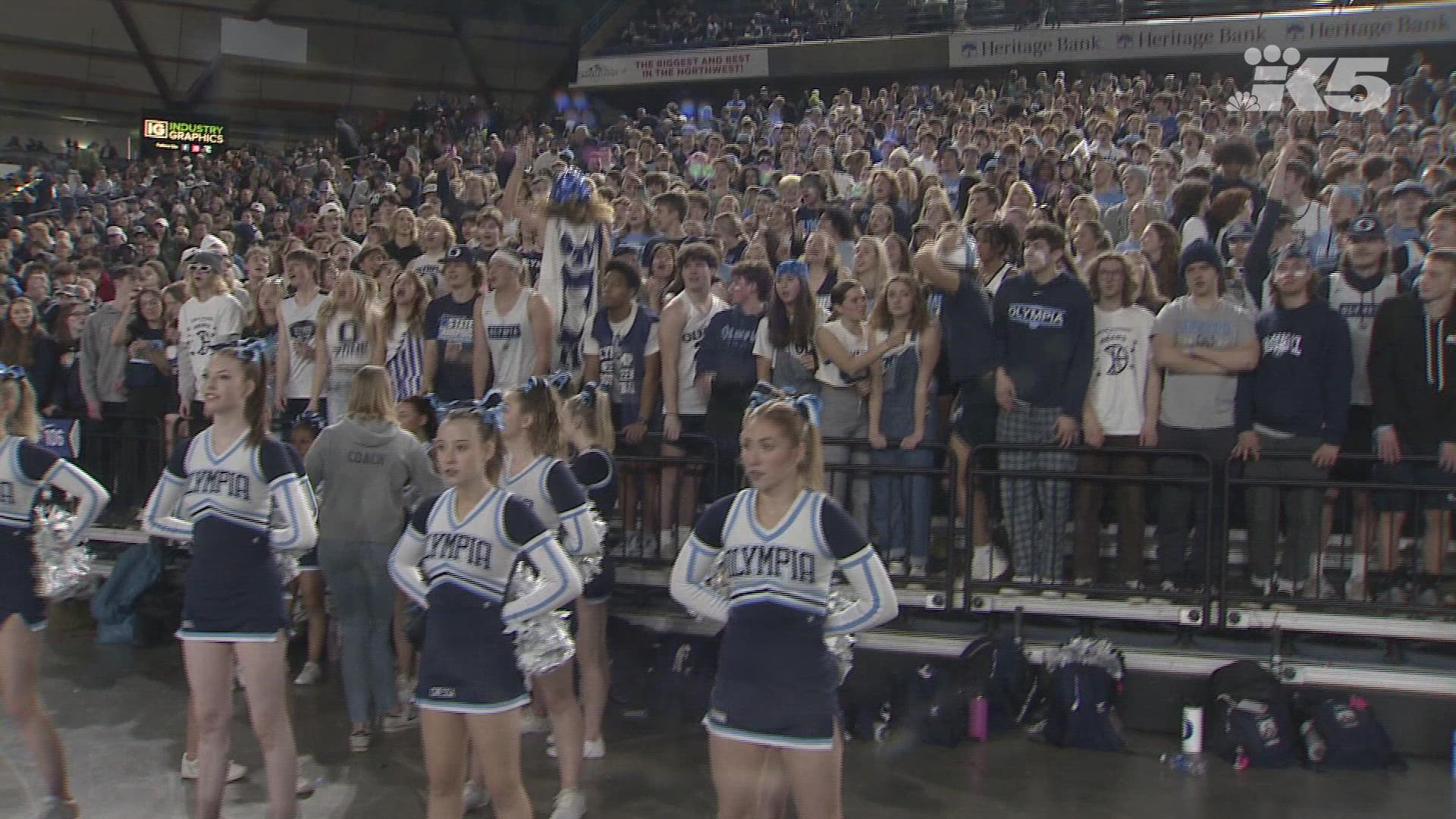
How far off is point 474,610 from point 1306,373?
422 centimetres

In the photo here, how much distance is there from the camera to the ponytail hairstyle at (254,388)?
495 centimetres

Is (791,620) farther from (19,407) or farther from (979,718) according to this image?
(19,407)

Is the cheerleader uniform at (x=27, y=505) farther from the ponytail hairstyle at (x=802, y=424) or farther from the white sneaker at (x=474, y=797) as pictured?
the ponytail hairstyle at (x=802, y=424)

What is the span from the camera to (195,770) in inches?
226

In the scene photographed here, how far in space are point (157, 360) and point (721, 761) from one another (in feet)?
21.6

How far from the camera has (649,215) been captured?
30.7 ft

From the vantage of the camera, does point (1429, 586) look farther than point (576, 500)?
Yes

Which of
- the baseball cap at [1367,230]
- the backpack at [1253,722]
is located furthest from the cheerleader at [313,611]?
the baseball cap at [1367,230]

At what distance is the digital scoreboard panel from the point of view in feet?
90.6

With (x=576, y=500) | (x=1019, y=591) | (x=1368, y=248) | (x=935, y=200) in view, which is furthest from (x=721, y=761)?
(x=935, y=200)

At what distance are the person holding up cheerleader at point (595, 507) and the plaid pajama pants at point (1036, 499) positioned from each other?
2.03 metres

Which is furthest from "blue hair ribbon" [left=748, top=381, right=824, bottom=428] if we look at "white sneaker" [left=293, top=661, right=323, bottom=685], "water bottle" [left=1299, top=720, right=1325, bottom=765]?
"white sneaker" [left=293, top=661, right=323, bottom=685]

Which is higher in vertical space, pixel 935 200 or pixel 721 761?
pixel 935 200

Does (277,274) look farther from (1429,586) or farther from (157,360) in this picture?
(1429,586)
